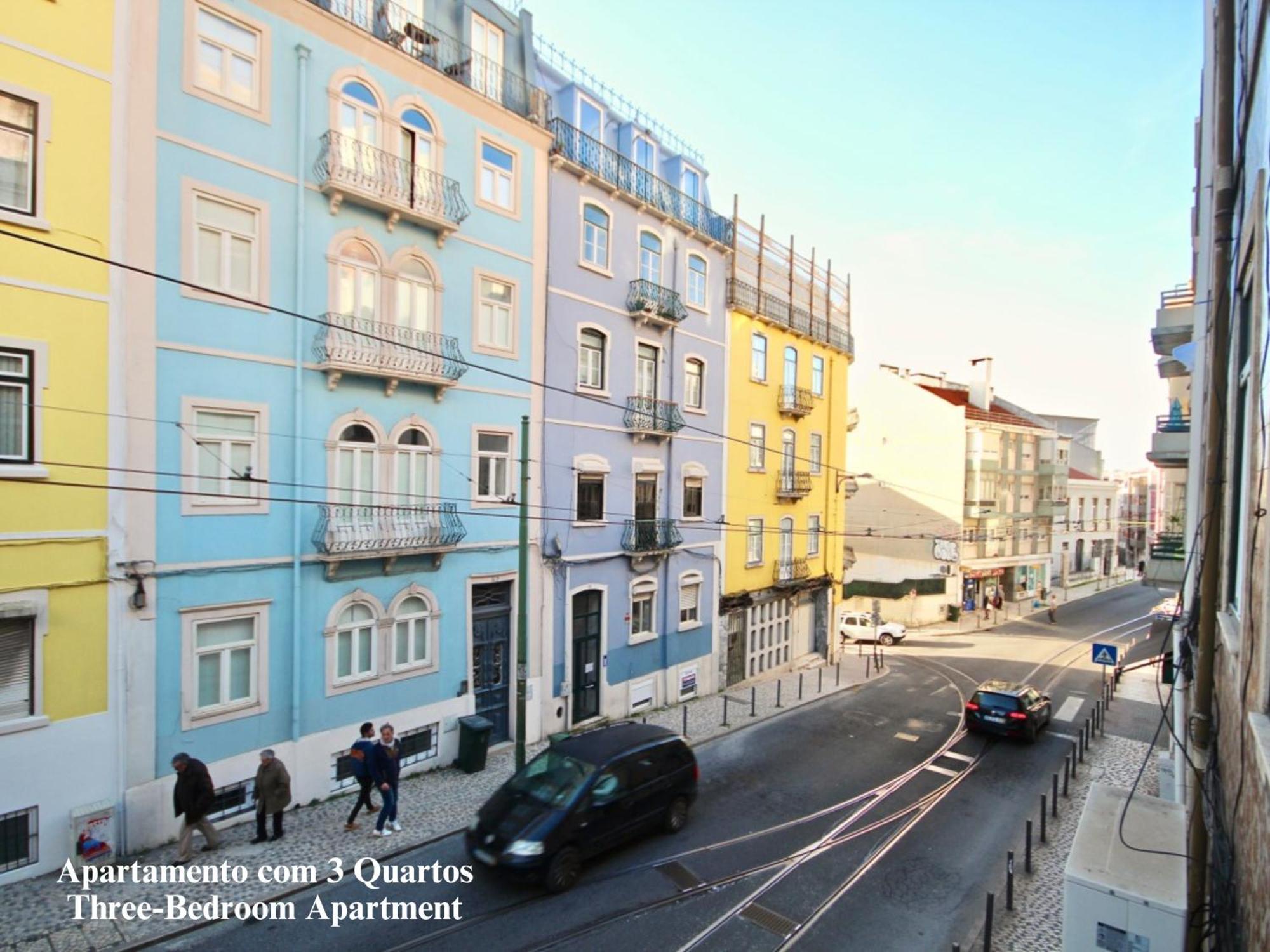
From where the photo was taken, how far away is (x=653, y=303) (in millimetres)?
19906

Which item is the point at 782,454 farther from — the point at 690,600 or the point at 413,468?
the point at 413,468

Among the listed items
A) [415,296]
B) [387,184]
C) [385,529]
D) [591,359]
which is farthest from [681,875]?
[387,184]

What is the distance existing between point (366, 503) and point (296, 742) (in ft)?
15.5

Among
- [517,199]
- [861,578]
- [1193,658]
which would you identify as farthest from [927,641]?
[517,199]

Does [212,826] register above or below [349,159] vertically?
below

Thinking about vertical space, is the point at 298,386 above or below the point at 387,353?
below

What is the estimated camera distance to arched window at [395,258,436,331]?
562 inches

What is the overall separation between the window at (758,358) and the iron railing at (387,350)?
12.9 m

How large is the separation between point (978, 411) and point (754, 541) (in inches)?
1014

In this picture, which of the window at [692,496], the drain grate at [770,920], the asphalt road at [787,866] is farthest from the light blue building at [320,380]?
the drain grate at [770,920]

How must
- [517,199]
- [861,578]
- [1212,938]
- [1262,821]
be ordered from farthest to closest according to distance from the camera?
1. [861,578]
2. [517,199]
3. [1212,938]
4. [1262,821]

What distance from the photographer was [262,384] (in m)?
12.4

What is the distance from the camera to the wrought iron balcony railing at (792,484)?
26422mm

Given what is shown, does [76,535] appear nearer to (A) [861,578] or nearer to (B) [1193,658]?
(B) [1193,658]
